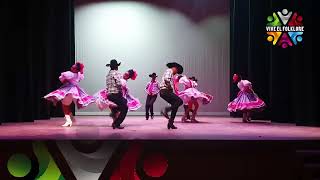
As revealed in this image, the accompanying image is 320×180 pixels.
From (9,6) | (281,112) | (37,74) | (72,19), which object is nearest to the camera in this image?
(9,6)

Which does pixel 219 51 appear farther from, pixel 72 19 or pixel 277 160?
pixel 277 160

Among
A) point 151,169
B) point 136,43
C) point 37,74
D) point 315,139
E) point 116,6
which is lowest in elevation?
point 151,169

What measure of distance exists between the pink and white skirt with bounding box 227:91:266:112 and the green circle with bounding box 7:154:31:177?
196 inches

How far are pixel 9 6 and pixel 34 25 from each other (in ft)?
3.60

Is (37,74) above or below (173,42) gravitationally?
below

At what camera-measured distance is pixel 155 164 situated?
5.59 meters

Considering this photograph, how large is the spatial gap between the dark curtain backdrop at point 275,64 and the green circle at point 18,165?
513 cm

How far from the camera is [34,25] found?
988 centimetres

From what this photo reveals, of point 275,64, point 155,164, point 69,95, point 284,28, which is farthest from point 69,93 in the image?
point 284,28

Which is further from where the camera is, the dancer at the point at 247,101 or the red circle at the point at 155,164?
the dancer at the point at 247,101

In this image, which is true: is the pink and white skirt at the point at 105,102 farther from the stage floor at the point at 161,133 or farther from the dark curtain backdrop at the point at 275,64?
the dark curtain backdrop at the point at 275,64

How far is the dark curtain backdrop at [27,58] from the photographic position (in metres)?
8.94

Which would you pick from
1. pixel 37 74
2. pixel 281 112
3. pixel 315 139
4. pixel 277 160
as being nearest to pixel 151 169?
pixel 277 160

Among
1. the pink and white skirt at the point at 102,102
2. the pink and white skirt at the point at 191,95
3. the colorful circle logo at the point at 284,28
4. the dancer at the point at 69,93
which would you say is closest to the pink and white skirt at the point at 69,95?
the dancer at the point at 69,93
